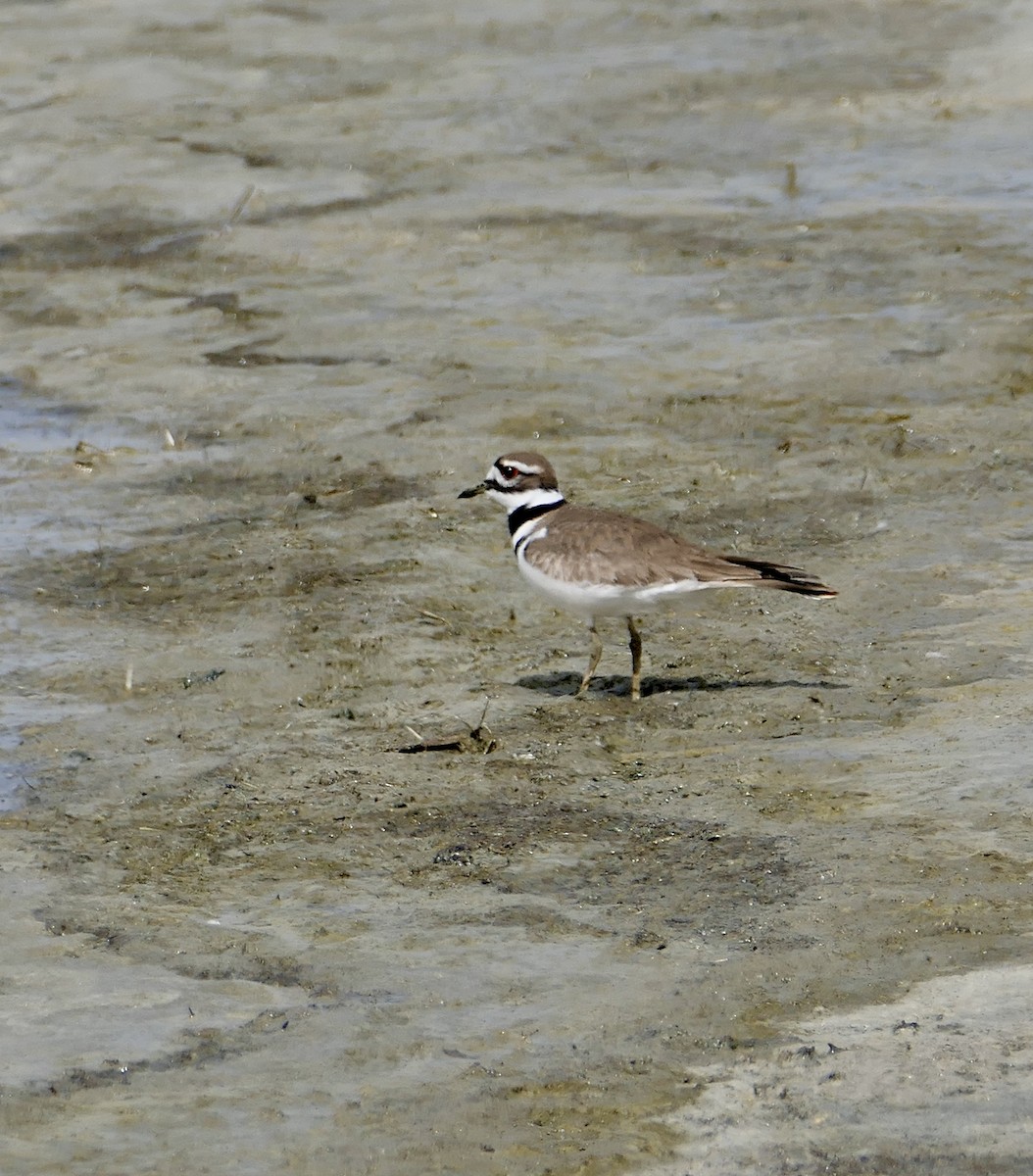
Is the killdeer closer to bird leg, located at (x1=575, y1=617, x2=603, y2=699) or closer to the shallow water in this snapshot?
bird leg, located at (x1=575, y1=617, x2=603, y2=699)

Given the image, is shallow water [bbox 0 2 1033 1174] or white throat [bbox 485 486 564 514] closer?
shallow water [bbox 0 2 1033 1174]

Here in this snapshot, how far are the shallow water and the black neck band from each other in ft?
1.37

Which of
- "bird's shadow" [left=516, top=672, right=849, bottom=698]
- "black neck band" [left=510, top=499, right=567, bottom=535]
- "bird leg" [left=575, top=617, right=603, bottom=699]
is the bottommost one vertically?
"bird's shadow" [left=516, top=672, right=849, bottom=698]

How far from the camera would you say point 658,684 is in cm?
788

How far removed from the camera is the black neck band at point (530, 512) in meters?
8.42

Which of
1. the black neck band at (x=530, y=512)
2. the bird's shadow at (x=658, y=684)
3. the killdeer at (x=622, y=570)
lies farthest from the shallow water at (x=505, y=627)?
the black neck band at (x=530, y=512)

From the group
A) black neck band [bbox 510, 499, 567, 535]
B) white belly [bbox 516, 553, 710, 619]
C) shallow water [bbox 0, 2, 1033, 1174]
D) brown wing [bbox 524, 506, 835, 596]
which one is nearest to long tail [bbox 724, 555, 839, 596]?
brown wing [bbox 524, 506, 835, 596]

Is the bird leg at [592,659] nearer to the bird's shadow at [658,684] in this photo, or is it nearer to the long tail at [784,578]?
the bird's shadow at [658,684]

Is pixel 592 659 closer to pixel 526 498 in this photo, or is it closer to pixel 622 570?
pixel 622 570

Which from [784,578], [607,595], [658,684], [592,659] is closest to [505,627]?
[592,659]

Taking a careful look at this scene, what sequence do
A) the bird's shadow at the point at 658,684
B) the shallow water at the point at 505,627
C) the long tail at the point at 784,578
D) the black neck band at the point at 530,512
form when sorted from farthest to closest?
the black neck band at the point at 530,512 → the bird's shadow at the point at 658,684 → the long tail at the point at 784,578 → the shallow water at the point at 505,627

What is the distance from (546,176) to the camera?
15.2 meters

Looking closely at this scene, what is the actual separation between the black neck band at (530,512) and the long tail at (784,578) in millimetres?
1018

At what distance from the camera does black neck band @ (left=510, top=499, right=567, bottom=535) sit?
27.6 ft
